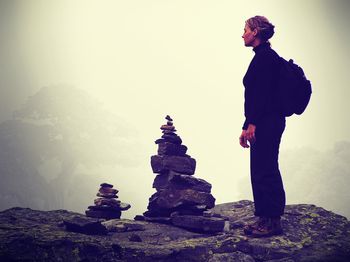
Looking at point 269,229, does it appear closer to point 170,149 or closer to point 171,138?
point 170,149

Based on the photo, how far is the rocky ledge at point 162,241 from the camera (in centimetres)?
507

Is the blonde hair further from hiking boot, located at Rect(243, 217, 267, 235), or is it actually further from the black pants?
hiking boot, located at Rect(243, 217, 267, 235)

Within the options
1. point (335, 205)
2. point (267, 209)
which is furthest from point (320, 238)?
point (335, 205)

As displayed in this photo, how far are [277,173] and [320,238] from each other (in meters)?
1.81

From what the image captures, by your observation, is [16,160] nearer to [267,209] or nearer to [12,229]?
[12,229]

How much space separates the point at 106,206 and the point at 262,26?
21.6 ft

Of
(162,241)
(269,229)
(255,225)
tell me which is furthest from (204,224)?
(269,229)

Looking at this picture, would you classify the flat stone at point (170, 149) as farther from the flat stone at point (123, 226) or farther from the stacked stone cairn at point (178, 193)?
the flat stone at point (123, 226)

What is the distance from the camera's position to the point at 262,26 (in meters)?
6.73

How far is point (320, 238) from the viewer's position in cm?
674

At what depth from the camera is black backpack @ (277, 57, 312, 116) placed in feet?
20.7

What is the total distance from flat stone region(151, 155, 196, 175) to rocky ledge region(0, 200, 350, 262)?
191cm

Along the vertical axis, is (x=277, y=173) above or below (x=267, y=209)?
above

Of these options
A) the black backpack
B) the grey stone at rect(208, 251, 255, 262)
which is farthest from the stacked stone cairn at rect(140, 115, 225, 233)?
the black backpack
